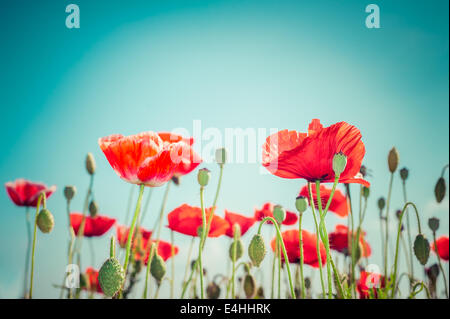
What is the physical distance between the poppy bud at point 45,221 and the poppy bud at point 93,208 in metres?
0.25

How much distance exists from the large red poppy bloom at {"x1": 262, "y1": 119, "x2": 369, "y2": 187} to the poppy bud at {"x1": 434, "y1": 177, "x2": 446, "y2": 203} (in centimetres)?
37

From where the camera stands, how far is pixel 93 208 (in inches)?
34.7

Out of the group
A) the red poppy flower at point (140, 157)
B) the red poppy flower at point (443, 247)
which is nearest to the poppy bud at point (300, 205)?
the red poppy flower at point (140, 157)

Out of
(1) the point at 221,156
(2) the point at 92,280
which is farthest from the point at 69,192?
(1) the point at 221,156

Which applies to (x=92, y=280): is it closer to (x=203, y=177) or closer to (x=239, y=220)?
(x=239, y=220)

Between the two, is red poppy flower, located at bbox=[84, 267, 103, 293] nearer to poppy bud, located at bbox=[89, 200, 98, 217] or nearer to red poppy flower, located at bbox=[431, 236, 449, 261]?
poppy bud, located at bbox=[89, 200, 98, 217]

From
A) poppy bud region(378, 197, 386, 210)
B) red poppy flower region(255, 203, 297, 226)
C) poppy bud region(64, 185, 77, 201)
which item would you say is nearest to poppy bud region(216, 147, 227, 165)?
red poppy flower region(255, 203, 297, 226)

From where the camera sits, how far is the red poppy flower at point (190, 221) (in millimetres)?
771

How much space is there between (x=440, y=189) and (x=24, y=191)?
105 cm

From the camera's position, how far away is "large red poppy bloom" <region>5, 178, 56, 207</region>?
991 mm

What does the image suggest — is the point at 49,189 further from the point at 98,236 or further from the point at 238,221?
the point at 238,221
